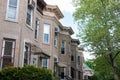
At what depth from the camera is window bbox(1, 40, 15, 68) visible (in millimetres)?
17159

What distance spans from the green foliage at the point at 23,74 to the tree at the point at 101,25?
13730mm

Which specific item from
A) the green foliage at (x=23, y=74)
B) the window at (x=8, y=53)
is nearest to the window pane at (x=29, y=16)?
the window at (x=8, y=53)

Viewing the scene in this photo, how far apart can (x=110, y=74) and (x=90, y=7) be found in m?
17.1

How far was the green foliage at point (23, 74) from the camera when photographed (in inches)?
587

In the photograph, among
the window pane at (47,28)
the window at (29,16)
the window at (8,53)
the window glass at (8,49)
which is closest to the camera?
the window at (8,53)

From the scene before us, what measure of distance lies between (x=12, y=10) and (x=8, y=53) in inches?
136

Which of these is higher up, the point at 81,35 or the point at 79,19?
the point at 79,19

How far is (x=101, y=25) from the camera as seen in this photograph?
28.6 metres

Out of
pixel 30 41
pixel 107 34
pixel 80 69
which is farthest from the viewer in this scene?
pixel 80 69

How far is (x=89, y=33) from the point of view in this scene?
95.3 feet

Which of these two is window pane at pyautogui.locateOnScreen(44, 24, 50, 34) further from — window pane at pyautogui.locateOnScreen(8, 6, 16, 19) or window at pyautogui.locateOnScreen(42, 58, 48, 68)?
window pane at pyautogui.locateOnScreen(8, 6, 16, 19)

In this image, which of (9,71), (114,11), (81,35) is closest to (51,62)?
(81,35)

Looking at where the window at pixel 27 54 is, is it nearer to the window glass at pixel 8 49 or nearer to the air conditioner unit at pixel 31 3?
the window glass at pixel 8 49

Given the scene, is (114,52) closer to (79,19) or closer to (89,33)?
→ (89,33)
